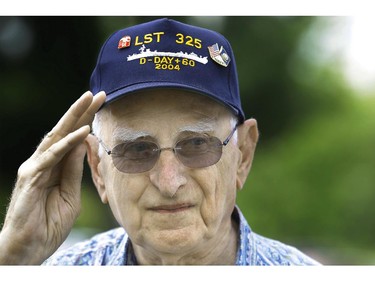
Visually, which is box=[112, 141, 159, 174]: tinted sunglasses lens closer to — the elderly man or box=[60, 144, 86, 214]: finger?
the elderly man

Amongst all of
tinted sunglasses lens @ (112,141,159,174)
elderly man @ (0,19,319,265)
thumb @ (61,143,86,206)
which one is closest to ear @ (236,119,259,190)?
elderly man @ (0,19,319,265)

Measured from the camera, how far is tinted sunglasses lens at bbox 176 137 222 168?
7.96 feet

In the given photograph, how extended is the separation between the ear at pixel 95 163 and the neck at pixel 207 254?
13.4 inches

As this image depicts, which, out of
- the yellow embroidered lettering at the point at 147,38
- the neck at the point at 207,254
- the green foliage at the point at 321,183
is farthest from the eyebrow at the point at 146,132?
the green foliage at the point at 321,183

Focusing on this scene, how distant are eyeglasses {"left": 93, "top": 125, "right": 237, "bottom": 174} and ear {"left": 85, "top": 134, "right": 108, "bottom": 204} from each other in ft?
0.74

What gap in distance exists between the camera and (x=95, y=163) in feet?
9.02

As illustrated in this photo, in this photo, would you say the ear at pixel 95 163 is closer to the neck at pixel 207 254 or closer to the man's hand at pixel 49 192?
the man's hand at pixel 49 192

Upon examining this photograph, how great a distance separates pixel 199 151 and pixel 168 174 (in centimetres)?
18

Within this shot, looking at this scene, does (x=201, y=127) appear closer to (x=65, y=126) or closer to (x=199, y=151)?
(x=199, y=151)

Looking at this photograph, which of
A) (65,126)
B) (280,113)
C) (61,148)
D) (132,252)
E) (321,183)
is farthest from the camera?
(280,113)

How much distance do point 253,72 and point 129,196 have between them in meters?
6.19

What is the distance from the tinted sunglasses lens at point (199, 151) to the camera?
2.43 metres

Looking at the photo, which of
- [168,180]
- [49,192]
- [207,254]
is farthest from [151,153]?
[207,254]

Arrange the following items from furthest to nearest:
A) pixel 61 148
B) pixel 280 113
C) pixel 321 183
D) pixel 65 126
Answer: pixel 280 113 < pixel 321 183 < pixel 65 126 < pixel 61 148
